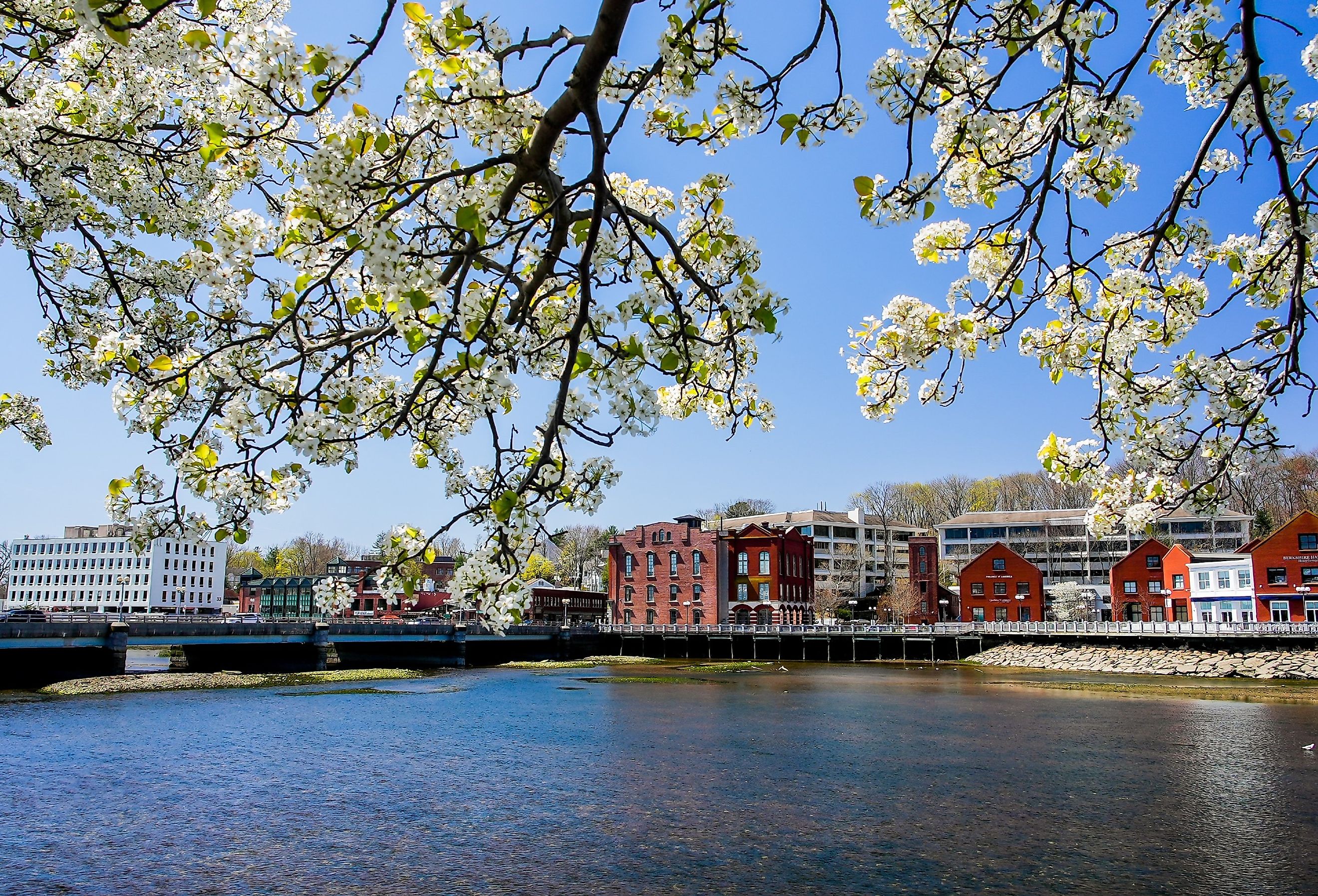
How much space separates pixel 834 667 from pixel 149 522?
56.4 meters

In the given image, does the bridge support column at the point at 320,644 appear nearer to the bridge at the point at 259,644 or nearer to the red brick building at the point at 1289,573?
the bridge at the point at 259,644

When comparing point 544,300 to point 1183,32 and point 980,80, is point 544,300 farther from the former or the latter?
point 1183,32

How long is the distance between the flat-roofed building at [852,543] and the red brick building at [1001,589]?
22.3 meters

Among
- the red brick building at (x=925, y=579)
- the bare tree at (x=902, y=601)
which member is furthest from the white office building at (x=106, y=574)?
the red brick building at (x=925, y=579)

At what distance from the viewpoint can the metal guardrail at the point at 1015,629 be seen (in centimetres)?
5138

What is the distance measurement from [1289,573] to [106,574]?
14636 centimetres

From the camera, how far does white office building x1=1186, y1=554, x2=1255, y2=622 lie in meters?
57.7

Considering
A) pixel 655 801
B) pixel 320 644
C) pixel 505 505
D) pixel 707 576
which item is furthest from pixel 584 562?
pixel 505 505

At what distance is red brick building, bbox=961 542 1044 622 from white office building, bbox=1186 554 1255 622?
1070 cm

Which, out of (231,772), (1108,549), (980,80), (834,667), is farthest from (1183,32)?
(1108,549)

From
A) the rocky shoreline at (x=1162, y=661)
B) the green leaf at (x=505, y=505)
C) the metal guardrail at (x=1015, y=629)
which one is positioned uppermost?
the green leaf at (x=505, y=505)

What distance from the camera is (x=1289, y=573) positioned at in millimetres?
55188

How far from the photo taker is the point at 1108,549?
97.6 meters

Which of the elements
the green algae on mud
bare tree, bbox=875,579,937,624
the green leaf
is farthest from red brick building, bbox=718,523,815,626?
the green leaf
